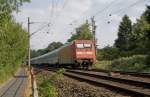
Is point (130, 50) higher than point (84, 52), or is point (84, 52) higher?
point (130, 50)

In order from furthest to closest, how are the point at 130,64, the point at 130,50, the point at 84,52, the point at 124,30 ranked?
1. the point at 124,30
2. the point at 130,50
3. the point at 84,52
4. the point at 130,64

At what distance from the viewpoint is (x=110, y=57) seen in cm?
9175

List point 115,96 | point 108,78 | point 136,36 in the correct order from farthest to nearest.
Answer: point 136,36
point 108,78
point 115,96

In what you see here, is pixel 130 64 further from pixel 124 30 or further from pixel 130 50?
pixel 124 30

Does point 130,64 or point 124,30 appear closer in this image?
point 130,64

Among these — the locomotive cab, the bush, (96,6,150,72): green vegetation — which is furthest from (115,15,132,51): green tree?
the locomotive cab

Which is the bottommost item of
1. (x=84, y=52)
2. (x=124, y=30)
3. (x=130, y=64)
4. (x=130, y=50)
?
(x=130, y=64)

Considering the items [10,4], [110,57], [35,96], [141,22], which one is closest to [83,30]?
[141,22]

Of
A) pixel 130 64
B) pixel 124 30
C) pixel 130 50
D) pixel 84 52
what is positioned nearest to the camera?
pixel 130 64

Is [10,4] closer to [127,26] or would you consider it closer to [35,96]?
[35,96]

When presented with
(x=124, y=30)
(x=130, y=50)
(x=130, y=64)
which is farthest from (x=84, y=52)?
(x=124, y=30)

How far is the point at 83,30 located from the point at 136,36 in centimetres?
2010

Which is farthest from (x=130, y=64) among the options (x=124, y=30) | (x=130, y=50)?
(x=124, y=30)

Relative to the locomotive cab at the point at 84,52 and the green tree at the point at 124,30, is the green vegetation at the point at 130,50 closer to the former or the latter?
the green tree at the point at 124,30
